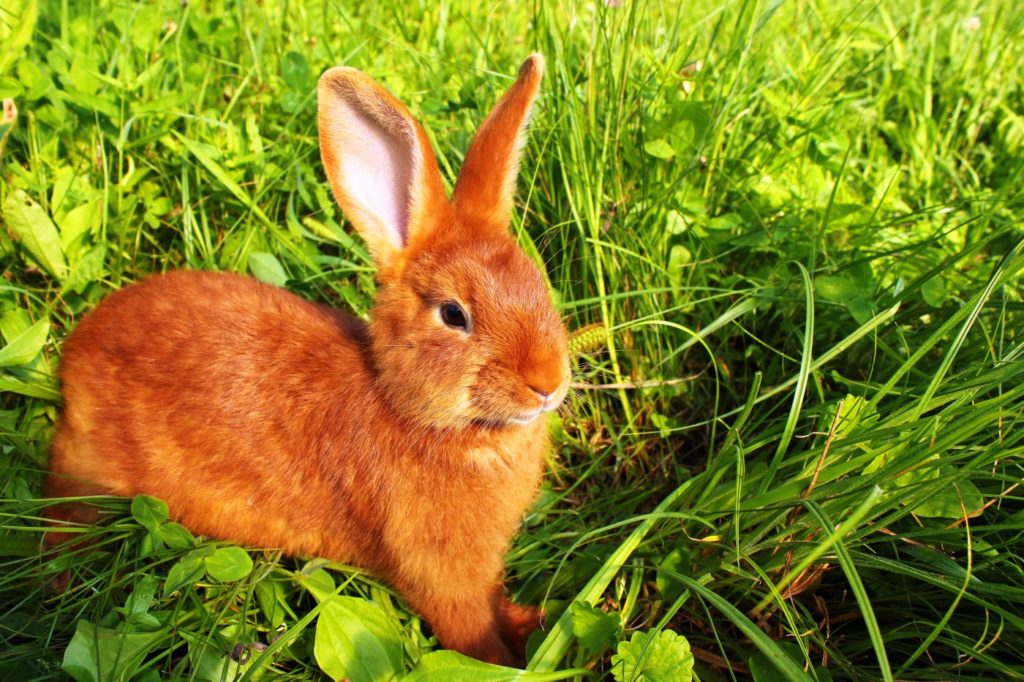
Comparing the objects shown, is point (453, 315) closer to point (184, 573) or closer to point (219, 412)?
point (219, 412)

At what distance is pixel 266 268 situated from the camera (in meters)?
2.92

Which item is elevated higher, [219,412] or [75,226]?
[75,226]

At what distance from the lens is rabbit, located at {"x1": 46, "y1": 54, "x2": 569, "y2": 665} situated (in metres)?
2.10

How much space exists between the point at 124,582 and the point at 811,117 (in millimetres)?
2939

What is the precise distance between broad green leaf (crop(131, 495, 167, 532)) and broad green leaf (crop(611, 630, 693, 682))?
52.2 inches

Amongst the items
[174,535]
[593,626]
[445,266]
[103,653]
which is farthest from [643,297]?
[103,653]

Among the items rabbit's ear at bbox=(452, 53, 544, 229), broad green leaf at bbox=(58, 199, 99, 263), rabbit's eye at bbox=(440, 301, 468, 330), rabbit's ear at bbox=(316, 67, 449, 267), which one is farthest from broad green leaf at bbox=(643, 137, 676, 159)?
broad green leaf at bbox=(58, 199, 99, 263)

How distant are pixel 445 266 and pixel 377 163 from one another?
40cm

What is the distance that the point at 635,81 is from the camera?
2.80 metres

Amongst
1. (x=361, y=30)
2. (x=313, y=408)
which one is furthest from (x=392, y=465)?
(x=361, y=30)

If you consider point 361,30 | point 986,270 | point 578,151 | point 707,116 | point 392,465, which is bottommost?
point 392,465

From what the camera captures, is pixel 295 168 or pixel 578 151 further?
pixel 295 168

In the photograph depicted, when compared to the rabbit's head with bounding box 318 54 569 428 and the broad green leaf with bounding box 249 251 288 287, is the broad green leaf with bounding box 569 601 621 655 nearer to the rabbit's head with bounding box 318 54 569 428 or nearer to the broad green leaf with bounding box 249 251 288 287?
the rabbit's head with bounding box 318 54 569 428

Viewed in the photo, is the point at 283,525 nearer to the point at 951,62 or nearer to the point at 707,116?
the point at 707,116
